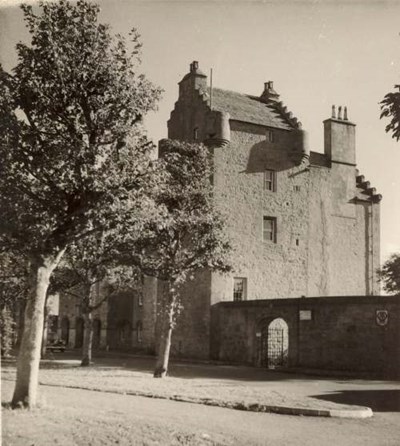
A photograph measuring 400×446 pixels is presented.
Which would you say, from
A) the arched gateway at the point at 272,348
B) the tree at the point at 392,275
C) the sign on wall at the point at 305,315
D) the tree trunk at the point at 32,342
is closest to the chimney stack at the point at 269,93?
the tree at the point at 392,275

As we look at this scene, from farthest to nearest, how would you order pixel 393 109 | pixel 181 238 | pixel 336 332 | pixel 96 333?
pixel 96 333
pixel 336 332
pixel 181 238
pixel 393 109

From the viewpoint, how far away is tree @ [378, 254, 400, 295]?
3250cm

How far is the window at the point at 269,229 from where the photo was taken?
119 ft

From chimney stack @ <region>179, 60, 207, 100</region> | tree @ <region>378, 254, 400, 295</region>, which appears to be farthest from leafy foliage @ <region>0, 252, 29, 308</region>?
tree @ <region>378, 254, 400, 295</region>

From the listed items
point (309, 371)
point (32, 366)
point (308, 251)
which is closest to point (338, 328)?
point (309, 371)

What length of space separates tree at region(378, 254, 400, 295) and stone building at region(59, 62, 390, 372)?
8.75 feet

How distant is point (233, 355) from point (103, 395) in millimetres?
17485

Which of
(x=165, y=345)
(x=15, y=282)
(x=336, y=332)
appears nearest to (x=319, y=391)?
(x=165, y=345)

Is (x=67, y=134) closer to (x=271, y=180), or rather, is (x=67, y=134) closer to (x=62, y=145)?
(x=62, y=145)

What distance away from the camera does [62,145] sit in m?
12.6

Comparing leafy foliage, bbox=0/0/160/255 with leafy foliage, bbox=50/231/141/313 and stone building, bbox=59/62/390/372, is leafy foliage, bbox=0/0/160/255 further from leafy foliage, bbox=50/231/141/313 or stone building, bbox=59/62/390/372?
stone building, bbox=59/62/390/372

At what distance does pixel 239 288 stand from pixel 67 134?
2337 centimetres

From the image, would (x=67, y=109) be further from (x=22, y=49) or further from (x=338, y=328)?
(x=338, y=328)

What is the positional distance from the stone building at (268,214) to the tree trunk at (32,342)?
770 inches
